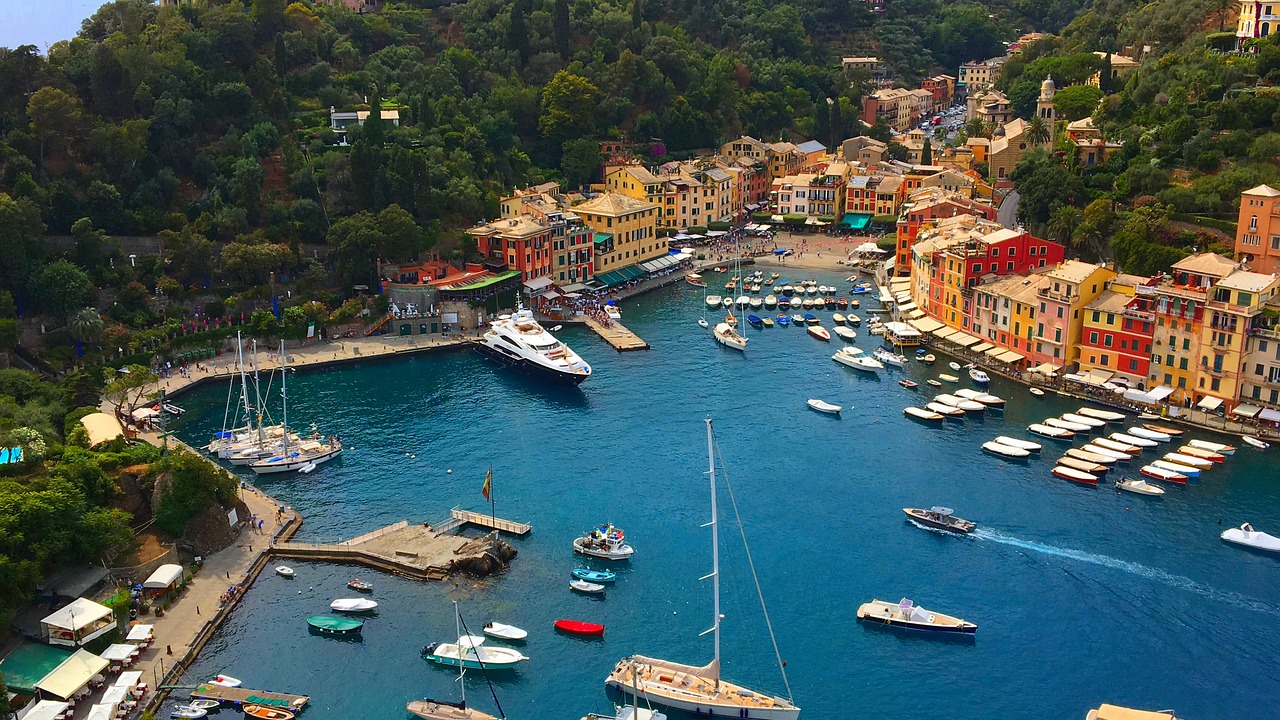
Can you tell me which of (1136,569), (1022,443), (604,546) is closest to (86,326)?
(604,546)

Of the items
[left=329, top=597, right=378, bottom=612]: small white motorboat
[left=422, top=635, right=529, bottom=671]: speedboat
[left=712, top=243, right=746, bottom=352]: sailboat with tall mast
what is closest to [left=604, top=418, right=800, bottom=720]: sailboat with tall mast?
[left=422, top=635, right=529, bottom=671]: speedboat

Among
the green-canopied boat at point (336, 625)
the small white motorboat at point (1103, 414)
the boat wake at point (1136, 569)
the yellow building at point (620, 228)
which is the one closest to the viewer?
the green-canopied boat at point (336, 625)

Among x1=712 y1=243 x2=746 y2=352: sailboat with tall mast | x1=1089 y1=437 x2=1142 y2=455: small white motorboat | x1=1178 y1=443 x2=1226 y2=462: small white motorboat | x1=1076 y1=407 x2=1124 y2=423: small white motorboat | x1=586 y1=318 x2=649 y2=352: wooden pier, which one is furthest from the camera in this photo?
x1=586 y1=318 x2=649 y2=352: wooden pier

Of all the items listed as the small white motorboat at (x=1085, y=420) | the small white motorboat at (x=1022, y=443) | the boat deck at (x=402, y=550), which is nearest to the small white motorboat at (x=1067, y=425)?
the small white motorboat at (x=1085, y=420)

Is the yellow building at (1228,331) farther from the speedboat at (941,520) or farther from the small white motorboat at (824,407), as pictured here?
the speedboat at (941,520)

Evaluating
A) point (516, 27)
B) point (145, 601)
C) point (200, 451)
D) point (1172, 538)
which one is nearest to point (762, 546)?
point (1172, 538)

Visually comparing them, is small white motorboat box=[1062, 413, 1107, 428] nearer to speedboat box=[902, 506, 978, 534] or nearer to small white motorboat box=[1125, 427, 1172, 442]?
small white motorboat box=[1125, 427, 1172, 442]
